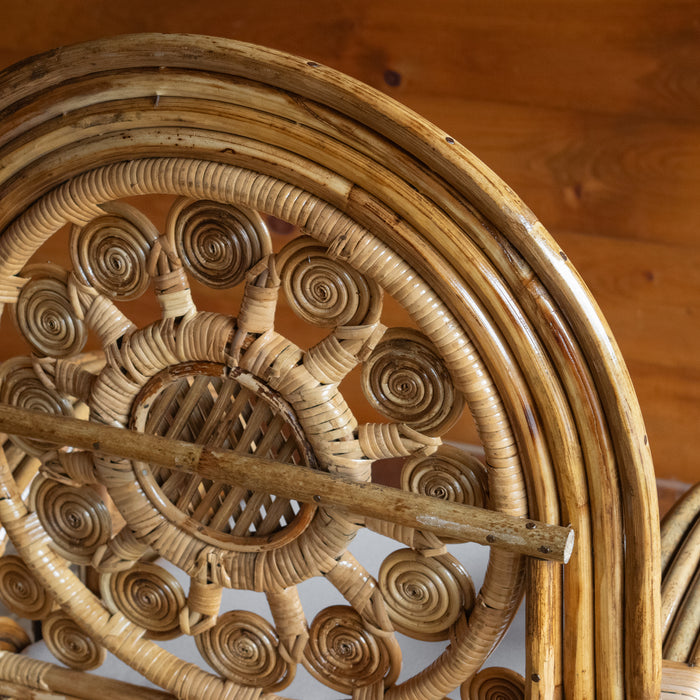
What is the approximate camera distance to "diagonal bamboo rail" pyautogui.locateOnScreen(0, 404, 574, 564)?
2.04ft

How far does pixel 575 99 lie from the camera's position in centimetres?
126

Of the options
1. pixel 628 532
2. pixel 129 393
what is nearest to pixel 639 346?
pixel 628 532

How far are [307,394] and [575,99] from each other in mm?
804

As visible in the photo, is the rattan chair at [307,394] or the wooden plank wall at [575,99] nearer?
the rattan chair at [307,394]

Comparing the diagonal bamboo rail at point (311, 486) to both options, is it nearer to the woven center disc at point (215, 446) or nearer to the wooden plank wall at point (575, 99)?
the woven center disc at point (215, 446)

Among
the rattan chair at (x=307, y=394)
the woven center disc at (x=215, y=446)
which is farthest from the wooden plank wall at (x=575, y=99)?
the woven center disc at (x=215, y=446)

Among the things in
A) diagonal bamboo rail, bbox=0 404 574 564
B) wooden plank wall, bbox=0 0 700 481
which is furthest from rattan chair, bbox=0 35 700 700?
wooden plank wall, bbox=0 0 700 481

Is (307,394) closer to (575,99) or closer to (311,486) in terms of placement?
(311,486)

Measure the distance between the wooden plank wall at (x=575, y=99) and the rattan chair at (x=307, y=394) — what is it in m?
0.65

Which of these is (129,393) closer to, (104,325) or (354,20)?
(104,325)

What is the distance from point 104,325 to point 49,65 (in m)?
0.22

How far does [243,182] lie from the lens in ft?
2.11

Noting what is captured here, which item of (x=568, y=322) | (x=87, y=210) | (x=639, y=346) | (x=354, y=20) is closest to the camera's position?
(x=568, y=322)

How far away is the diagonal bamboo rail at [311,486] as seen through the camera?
2.04 feet
